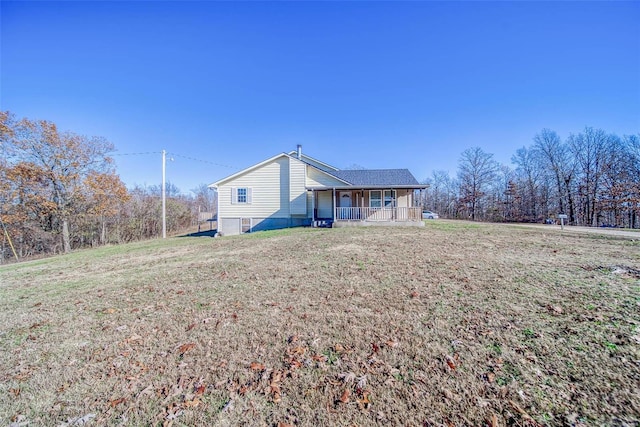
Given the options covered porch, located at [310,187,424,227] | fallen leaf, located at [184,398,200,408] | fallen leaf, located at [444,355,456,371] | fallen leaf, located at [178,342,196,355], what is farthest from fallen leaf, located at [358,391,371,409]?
covered porch, located at [310,187,424,227]

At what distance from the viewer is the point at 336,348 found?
3162 mm

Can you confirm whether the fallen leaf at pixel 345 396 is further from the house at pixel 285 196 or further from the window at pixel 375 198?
the window at pixel 375 198

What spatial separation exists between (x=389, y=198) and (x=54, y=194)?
24226 millimetres

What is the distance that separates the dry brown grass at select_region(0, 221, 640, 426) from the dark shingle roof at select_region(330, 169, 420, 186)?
1152 cm

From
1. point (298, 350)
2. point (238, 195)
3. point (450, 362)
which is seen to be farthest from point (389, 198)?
point (298, 350)

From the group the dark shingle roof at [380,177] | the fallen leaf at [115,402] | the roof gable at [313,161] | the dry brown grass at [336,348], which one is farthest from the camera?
the roof gable at [313,161]

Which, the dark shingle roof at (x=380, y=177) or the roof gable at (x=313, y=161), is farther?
the roof gable at (x=313, y=161)

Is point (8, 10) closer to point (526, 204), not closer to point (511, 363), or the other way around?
point (511, 363)

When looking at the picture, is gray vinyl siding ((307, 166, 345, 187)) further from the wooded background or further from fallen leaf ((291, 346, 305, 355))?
fallen leaf ((291, 346, 305, 355))

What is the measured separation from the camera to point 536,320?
3.56 m

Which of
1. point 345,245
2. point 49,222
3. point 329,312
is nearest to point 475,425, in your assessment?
point 329,312

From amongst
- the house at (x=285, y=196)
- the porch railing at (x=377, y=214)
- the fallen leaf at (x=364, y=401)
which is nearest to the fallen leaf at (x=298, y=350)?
the fallen leaf at (x=364, y=401)

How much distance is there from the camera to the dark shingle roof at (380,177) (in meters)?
17.2

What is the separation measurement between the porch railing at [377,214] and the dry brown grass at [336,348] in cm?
1011
